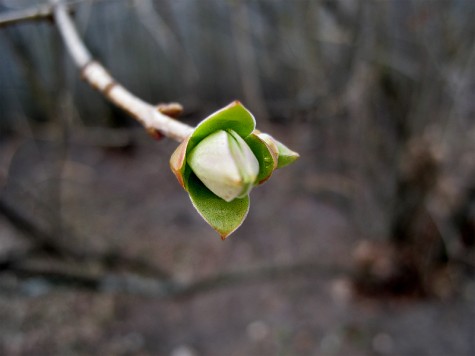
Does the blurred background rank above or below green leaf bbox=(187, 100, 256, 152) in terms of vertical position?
below

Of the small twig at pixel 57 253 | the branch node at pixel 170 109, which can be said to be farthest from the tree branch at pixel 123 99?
the small twig at pixel 57 253

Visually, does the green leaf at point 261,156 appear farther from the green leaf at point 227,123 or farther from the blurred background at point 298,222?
the blurred background at point 298,222

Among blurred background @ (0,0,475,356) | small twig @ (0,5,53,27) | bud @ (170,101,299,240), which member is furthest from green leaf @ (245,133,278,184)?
blurred background @ (0,0,475,356)

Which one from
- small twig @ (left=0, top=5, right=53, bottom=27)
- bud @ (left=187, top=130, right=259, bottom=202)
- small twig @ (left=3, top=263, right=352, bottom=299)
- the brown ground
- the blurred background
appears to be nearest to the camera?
bud @ (left=187, top=130, right=259, bottom=202)

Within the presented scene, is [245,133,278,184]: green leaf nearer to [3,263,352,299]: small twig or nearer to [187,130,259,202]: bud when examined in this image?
[187,130,259,202]: bud

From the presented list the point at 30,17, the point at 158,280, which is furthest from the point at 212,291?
the point at 30,17

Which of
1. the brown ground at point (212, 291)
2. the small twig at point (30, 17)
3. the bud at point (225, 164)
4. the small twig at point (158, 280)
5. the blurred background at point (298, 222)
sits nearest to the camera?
the bud at point (225, 164)

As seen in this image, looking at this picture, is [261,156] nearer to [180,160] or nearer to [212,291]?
[180,160]
